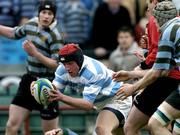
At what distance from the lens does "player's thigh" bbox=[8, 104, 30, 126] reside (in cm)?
1198

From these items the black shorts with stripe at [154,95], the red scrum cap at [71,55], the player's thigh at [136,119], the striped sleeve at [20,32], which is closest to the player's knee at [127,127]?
the player's thigh at [136,119]

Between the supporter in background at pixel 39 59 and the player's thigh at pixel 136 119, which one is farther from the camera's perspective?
the supporter in background at pixel 39 59

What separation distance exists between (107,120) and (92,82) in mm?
577

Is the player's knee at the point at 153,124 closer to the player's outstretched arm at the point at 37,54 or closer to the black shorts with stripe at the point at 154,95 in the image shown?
the black shorts with stripe at the point at 154,95

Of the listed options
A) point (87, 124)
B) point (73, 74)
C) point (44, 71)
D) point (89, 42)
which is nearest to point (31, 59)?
Answer: point (44, 71)

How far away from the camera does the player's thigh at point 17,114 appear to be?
1198 cm

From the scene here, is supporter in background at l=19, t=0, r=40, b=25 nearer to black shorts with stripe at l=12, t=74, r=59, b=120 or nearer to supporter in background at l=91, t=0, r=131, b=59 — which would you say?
supporter in background at l=91, t=0, r=131, b=59

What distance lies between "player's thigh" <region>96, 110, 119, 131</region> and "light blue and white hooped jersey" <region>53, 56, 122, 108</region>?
0.49ft

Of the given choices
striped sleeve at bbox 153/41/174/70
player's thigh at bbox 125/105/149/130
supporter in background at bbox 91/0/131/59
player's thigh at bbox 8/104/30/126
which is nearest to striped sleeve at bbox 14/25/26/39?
player's thigh at bbox 8/104/30/126

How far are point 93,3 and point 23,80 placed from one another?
3.99 meters

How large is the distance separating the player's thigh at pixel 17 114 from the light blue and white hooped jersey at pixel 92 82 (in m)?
1.42

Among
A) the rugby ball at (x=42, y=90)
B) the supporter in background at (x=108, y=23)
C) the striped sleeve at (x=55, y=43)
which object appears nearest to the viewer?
the rugby ball at (x=42, y=90)

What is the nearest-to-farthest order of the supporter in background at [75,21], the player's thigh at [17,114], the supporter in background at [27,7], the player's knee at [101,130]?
the player's knee at [101,130] → the player's thigh at [17,114] → the supporter in background at [75,21] → the supporter in background at [27,7]

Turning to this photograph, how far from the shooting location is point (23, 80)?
12.1m
